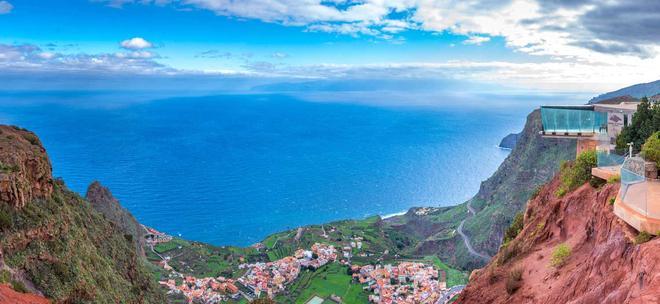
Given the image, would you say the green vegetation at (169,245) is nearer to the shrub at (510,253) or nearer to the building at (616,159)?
the building at (616,159)

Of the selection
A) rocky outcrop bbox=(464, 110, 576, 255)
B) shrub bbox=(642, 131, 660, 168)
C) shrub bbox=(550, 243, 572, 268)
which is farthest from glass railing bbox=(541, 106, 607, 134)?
rocky outcrop bbox=(464, 110, 576, 255)

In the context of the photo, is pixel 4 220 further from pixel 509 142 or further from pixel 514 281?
pixel 509 142

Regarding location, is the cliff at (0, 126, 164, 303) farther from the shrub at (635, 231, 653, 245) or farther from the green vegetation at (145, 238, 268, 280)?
the green vegetation at (145, 238, 268, 280)

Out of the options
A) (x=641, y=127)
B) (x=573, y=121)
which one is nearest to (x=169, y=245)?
(x=573, y=121)

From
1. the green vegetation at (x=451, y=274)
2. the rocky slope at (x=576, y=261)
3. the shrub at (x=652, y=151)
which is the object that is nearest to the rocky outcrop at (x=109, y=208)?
the green vegetation at (x=451, y=274)

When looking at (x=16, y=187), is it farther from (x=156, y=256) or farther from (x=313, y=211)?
(x=313, y=211)

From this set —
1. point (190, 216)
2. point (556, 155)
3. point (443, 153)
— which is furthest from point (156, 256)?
point (443, 153)
